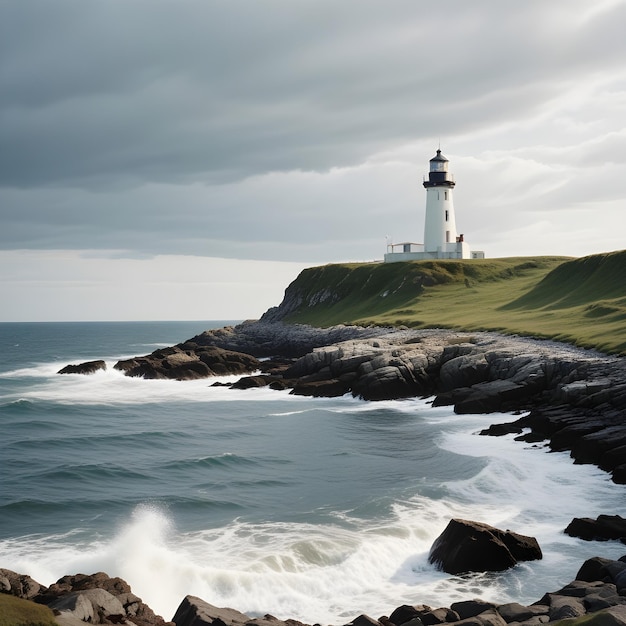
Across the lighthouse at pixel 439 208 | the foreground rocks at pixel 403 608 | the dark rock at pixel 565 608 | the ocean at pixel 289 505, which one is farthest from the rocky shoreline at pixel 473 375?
the lighthouse at pixel 439 208

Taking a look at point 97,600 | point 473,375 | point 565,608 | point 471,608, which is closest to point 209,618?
point 97,600

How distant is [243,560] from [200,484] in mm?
8850

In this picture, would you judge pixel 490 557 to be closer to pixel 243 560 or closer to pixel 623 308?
pixel 243 560

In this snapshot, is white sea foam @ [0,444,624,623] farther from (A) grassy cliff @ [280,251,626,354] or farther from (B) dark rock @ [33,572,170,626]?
(A) grassy cliff @ [280,251,626,354]

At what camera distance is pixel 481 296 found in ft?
277

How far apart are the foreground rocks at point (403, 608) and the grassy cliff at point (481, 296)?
2760 cm

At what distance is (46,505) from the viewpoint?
2377 centimetres

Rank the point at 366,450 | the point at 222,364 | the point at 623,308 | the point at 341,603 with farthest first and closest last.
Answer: the point at 222,364 → the point at 623,308 → the point at 366,450 → the point at 341,603

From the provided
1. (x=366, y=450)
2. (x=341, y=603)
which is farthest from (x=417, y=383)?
(x=341, y=603)

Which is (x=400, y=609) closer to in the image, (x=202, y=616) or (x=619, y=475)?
(x=202, y=616)

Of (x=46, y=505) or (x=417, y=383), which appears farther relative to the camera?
(x=417, y=383)

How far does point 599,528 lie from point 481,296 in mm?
67085

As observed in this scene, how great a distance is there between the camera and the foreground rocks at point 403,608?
40.1 feet

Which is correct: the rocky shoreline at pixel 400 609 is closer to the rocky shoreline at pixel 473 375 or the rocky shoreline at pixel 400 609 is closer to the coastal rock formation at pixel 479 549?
the coastal rock formation at pixel 479 549
